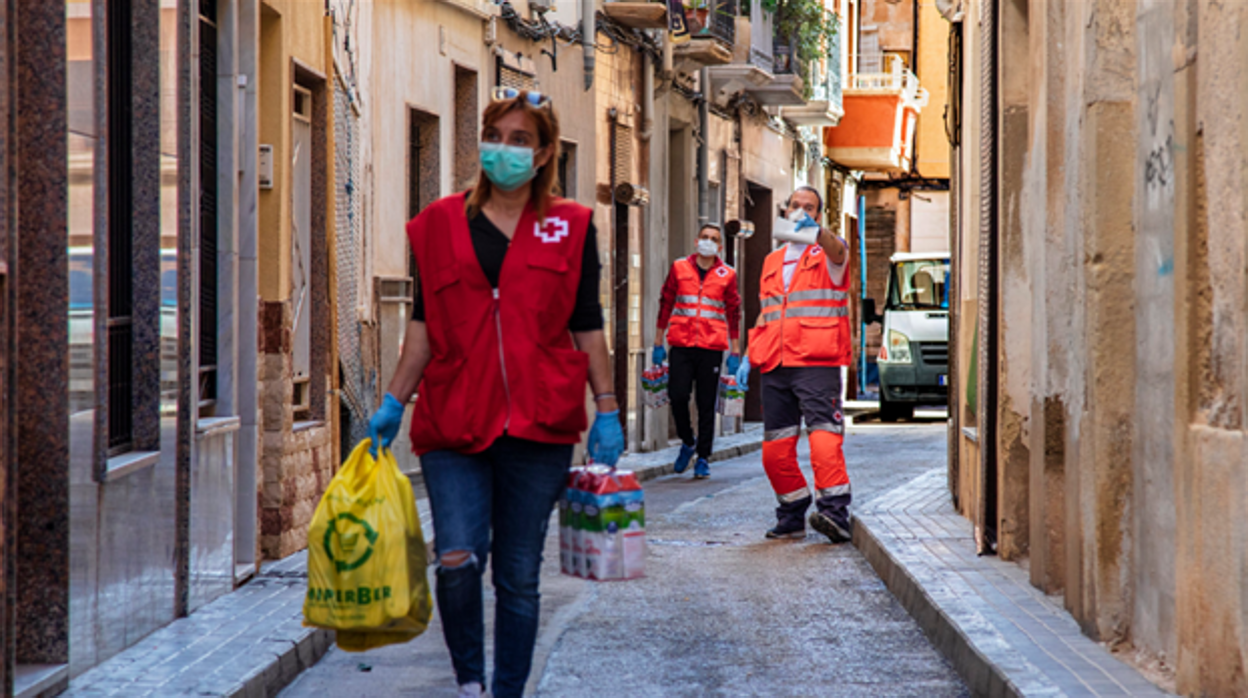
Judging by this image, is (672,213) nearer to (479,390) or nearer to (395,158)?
(395,158)

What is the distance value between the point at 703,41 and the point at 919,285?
26.9ft

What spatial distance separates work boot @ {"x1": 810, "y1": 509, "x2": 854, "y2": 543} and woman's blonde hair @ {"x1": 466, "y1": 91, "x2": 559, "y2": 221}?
5570mm

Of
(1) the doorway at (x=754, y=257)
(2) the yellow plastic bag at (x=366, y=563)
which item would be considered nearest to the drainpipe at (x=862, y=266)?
(1) the doorway at (x=754, y=257)

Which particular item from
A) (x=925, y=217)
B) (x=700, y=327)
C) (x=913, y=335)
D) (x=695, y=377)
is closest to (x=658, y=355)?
(x=695, y=377)

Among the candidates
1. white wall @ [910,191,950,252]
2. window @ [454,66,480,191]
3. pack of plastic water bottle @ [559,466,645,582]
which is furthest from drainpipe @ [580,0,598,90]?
white wall @ [910,191,950,252]

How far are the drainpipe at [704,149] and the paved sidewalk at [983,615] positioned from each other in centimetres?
1226

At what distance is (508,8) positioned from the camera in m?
16.2

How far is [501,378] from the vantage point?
17.7 feet

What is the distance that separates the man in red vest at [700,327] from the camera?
16.2 meters

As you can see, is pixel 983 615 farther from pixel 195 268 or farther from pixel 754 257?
pixel 754 257

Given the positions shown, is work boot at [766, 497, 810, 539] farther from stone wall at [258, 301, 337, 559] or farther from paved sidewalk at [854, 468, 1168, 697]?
stone wall at [258, 301, 337, 559]

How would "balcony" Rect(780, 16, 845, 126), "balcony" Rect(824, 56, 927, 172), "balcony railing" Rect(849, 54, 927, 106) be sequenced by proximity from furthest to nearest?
"balcony railing" Rect(849, 54, 927, 106) → "balcony" Rect(824, 56, 927, 172) → "balcony" Rect(780, 16, 845, 126)

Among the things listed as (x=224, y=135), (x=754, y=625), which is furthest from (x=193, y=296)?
(x=754, y=625)

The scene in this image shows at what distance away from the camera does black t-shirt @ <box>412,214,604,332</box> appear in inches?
215
